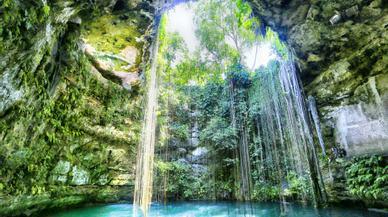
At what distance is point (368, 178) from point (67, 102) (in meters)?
7.54

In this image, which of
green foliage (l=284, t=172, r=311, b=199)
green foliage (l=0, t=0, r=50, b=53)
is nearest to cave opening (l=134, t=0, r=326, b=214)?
green foliage (l=284, t=172, r=311, b=199)

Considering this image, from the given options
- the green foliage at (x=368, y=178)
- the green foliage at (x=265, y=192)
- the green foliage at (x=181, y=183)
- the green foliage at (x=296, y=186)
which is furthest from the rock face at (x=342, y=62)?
the green foliage at (x=181, y=183)

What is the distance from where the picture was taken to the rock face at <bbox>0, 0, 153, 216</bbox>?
3.07 m

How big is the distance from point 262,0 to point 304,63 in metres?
2.53

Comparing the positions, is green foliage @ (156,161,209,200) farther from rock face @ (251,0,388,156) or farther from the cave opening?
rock face @ (251,0,388,156)

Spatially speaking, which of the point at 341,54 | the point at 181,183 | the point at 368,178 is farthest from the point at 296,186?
the point at 181,183

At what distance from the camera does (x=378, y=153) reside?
214 inches

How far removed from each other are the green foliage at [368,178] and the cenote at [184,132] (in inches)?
1.2

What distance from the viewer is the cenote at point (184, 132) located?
384 centimetres

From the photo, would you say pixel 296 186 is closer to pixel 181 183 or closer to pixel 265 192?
pixel 265 192

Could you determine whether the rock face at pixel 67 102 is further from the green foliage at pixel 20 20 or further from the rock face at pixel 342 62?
the rock face at pixel 342 62

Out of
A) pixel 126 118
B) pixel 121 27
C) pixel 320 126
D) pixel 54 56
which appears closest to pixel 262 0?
pixel 121 27

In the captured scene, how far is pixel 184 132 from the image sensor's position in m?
11.5

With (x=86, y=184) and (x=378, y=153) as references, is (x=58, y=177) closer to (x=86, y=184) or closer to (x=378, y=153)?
(x=86, y=184)
